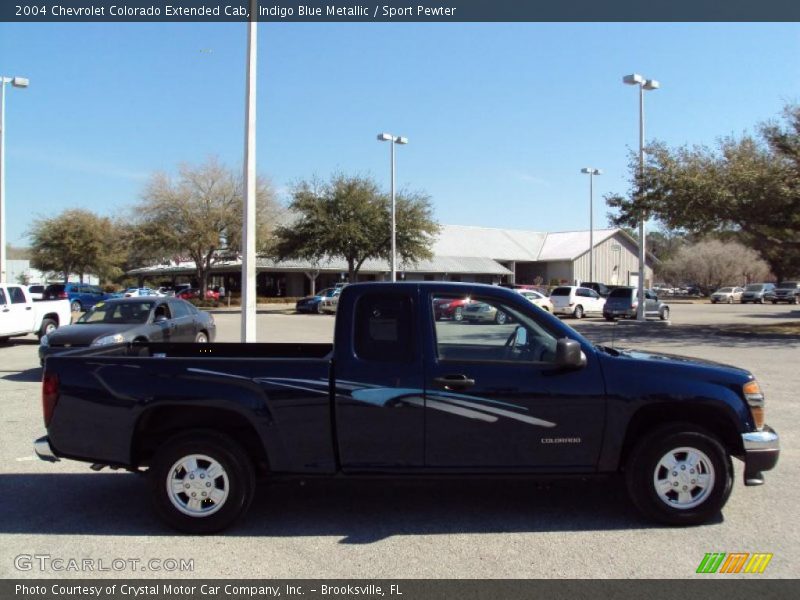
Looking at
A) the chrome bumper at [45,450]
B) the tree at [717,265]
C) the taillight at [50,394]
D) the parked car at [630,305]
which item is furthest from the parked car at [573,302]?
the tree at [717,265]

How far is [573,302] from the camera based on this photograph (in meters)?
35.8

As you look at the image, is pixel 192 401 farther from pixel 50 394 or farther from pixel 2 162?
pixel 2 162

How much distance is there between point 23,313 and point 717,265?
234ft

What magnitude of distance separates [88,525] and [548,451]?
354 centimetres

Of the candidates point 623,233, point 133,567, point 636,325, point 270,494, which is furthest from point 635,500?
point 623,233

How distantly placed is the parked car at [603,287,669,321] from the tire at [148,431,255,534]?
29.1m

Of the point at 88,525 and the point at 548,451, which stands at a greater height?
the point at 548,451

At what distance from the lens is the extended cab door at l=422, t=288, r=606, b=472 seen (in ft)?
16.4

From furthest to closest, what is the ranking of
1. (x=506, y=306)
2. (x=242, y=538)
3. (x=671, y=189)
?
(x=671, y=189) → (x=506, y=306) → (x=242, y=538)

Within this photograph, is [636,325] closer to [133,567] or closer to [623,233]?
[133,567]

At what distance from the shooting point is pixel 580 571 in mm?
4348

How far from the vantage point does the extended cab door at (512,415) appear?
5.01 meters

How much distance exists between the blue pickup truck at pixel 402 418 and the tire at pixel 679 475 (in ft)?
0.03

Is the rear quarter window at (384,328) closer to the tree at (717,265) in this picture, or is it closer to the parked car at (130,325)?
the parked car at (130,325)
